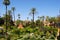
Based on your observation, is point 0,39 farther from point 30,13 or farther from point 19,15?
point 19,15

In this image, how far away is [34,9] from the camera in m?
59.2

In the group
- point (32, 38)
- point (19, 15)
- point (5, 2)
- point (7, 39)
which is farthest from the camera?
point (19, 15)

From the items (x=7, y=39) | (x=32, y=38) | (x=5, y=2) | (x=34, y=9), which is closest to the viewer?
(x=32, y=38)

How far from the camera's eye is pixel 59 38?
11.5m

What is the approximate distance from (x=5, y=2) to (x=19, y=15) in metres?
38.7

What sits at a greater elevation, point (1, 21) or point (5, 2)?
point (5, 2)

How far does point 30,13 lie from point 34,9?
1720mm

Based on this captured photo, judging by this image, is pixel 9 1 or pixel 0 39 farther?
pixel 9 1

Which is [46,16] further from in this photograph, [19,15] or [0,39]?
[0,39]

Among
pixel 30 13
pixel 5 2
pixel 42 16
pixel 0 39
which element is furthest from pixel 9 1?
pixel 0 39

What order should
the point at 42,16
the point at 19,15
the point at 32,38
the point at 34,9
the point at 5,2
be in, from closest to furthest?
the point at 32,38
the point at 5,2
the point at 34,9
the point at 42,16
the point at 19,15

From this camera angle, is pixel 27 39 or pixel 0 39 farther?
pixel 0 39

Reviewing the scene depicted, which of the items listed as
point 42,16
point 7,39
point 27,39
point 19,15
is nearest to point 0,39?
point 7,39

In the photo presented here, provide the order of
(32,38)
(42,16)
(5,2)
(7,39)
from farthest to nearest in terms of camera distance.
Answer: (42,16) → (5,2) → (7,39) → (32,38)
